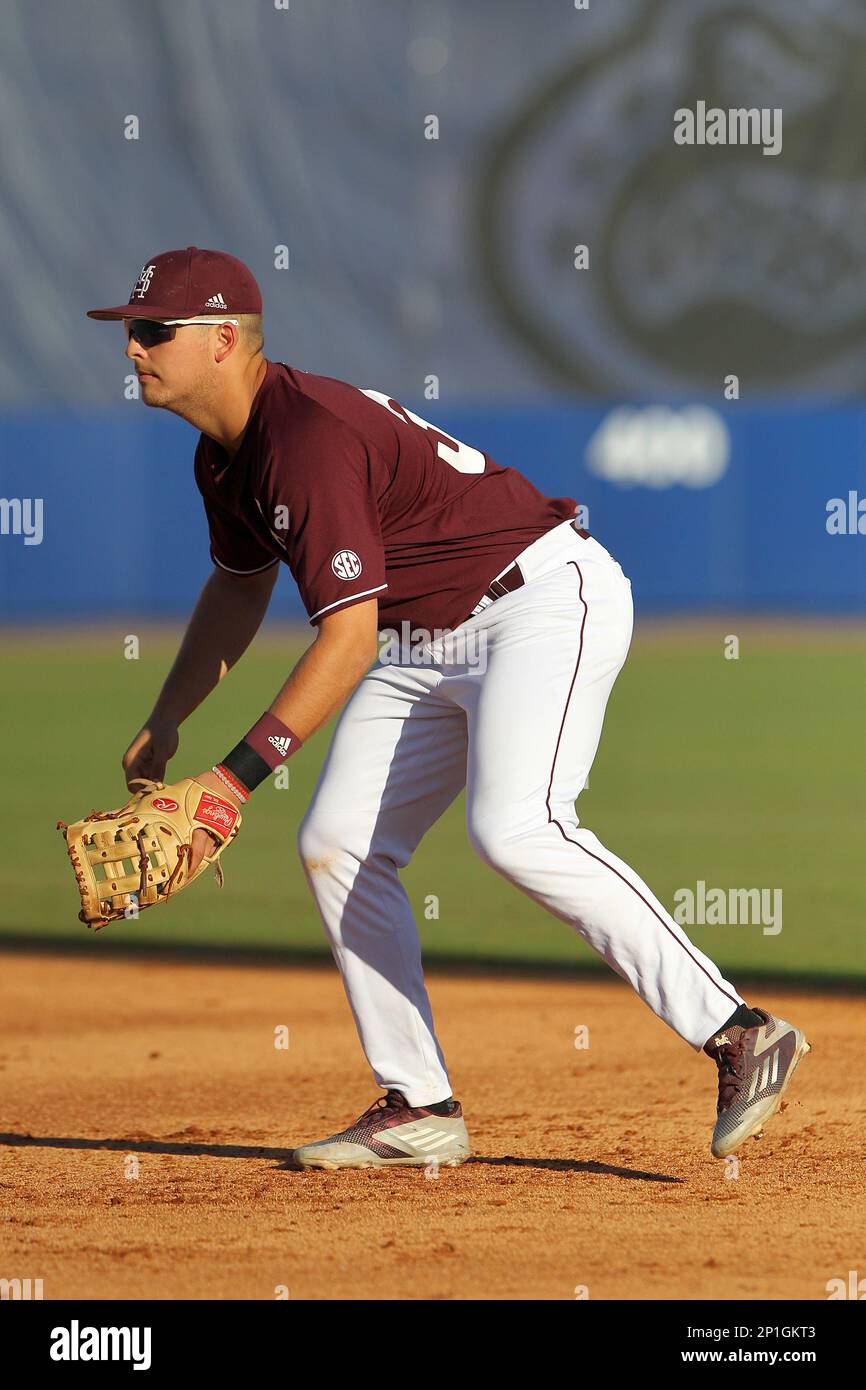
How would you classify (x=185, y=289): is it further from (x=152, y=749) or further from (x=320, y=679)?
(x=152, y=749)

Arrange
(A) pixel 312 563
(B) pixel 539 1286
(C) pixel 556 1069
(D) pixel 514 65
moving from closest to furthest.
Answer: (B) pixel 539 1286 → (A) pixel 312 563 → (C) pixel 556 1069 → (D) pixel 514 65

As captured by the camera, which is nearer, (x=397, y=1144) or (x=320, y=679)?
(x=320, y=679)

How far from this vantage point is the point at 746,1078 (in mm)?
3760

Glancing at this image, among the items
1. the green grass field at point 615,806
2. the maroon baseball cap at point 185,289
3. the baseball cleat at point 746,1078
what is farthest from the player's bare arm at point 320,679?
the green grass field at point 615,806

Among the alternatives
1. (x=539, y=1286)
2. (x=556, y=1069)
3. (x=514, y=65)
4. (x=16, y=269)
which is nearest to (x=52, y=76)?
(x=16, y=269)

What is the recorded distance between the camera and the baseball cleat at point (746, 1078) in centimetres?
376

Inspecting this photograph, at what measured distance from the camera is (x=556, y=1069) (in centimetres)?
522

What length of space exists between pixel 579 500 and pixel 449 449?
18.9m

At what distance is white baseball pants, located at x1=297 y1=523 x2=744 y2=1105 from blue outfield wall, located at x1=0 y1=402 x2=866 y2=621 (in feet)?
58.4

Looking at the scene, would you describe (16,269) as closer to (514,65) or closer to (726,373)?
(514,65)

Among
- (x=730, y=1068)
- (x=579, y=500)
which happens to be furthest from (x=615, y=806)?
(x=579, y=500)

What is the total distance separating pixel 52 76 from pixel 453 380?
6.95 metres

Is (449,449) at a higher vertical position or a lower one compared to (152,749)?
higher

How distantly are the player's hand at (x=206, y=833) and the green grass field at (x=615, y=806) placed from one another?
11.0ft
